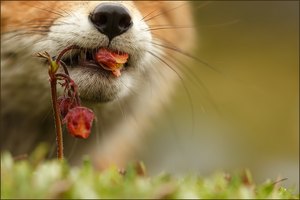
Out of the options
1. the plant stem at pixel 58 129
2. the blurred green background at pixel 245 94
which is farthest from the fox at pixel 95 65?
the blurred green background at pixel 245 94

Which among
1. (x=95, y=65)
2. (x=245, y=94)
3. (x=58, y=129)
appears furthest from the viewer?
(x=245, y=94)

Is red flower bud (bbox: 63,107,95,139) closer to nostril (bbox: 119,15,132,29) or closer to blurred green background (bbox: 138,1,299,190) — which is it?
nostril (bbox: 119,15,132,29)

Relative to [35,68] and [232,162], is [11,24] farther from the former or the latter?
[232,162]

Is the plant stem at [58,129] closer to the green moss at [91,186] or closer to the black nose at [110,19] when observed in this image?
the green moss at [91,186]

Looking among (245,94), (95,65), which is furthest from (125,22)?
(245,94)

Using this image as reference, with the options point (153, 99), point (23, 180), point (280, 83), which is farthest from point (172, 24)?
point (280, 83)

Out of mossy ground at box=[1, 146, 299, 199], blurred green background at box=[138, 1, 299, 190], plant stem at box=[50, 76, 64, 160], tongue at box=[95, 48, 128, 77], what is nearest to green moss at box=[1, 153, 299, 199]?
mossy ground at box=[1, 146, 299, 199]

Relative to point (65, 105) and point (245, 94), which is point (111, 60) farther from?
point (245, 94)
